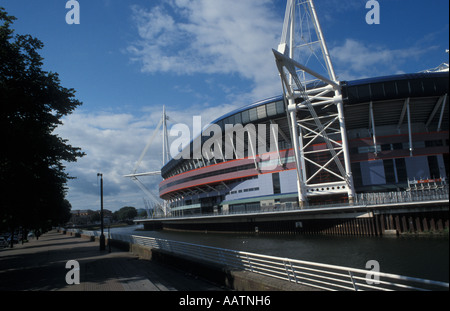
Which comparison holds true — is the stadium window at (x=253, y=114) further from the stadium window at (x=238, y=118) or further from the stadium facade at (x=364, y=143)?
the stadium window at (x=238, y=118)

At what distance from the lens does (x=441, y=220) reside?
30.4 meters

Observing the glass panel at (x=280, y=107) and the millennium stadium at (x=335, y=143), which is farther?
the glass panel at (x=280, y=107)

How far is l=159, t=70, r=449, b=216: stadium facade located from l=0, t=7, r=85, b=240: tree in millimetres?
36038

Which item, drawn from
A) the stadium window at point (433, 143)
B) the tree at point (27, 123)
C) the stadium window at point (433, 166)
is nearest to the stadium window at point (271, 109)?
the stadium window at point (433, 143)

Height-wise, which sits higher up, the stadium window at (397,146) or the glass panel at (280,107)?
the glass panel at (280,107)

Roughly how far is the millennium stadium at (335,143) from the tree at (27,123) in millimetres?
30425

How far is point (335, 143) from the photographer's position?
1964 inches

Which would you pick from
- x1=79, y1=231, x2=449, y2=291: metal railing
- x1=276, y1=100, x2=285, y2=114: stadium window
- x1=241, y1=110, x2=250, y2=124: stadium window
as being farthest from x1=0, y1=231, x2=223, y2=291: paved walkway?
x1=241, y1=110, x2=250, y2=124: stadium window

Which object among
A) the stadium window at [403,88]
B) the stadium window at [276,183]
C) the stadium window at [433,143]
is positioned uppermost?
the stadium window at [403,88]

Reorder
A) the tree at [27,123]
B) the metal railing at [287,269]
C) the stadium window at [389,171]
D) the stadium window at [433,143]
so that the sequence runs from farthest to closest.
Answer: the stadium window at [389,171]
the stadium window at [433,143]
the tree at [27,123]
the metal railing at [287,269]

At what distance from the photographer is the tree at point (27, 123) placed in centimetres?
1391
